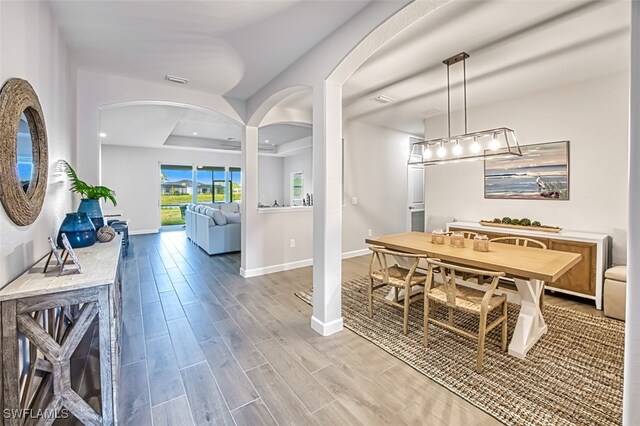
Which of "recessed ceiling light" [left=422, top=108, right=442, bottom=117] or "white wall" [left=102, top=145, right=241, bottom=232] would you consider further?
"white wall" [left=102, top=145, right=241, bottom=232]

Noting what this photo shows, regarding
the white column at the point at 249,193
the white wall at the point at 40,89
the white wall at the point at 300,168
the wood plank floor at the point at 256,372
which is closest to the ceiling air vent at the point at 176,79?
the white wall at the point at 40,89

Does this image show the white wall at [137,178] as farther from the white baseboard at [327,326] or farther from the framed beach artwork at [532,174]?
the framed beach artwork at [532,174]

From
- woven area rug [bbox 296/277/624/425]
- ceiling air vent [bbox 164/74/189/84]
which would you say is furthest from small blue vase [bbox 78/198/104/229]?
woven area rug [bbox 296/277/624/425]

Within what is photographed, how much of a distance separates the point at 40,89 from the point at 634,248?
330cm

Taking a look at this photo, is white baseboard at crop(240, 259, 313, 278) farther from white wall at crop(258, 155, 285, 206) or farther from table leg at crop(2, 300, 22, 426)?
white wall at crop(258, 155, 285, 206)

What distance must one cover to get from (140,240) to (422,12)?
816 centimetres

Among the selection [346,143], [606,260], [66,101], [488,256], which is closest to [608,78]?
[606,260]

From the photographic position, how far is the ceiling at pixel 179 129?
5133 millimetres

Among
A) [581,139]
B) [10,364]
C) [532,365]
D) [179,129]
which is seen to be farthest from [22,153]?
[179,129]

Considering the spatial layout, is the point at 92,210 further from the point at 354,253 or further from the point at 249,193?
the point at 354,253

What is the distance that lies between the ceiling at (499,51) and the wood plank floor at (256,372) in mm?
2731

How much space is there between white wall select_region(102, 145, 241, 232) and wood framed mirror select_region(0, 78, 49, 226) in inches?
299

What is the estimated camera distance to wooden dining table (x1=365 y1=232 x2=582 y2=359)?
2.11m

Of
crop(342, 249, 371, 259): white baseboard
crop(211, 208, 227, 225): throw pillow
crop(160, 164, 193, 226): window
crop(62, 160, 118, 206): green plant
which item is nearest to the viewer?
crop(62, 160, 118, 206): green plant
